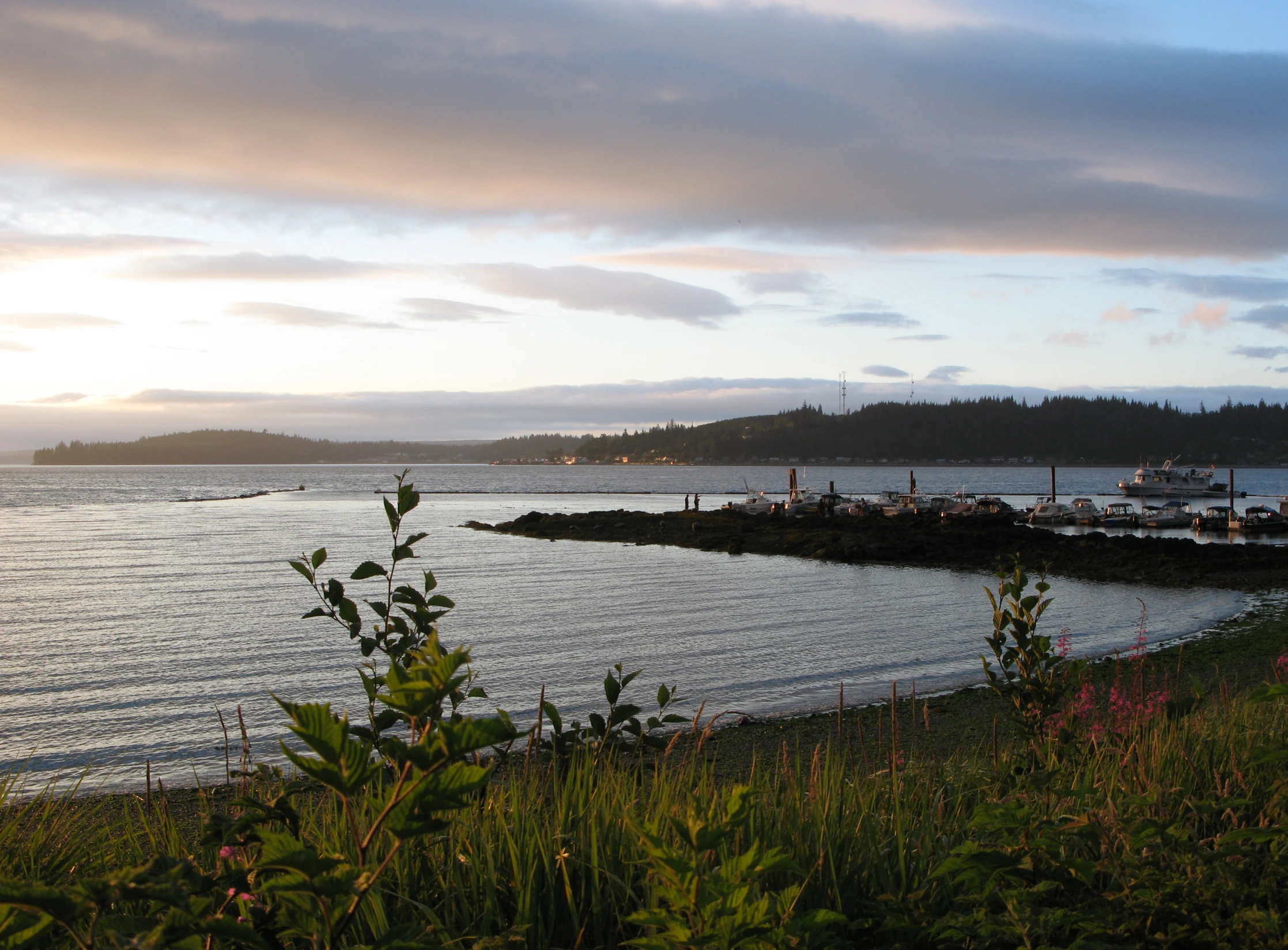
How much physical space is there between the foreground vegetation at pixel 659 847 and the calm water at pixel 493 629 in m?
5.83

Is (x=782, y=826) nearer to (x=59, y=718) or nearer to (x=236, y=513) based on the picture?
(x=59, y=718)

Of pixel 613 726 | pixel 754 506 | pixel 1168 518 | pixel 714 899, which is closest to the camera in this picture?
pixel 714 899

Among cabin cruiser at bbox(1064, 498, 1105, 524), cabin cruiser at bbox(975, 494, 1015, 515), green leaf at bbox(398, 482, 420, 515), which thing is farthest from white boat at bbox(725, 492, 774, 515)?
green leaf at bbox(398, 482, 420, 515)

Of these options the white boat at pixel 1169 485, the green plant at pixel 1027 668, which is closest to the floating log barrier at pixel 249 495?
the white boat at pixel 1169 485

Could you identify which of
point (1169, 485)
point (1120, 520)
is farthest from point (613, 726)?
point (1169, 485)

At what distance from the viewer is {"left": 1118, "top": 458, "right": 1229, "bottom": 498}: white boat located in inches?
3487

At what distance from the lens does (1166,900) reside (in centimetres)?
307

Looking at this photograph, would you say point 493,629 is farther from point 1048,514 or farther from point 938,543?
point 1048,514

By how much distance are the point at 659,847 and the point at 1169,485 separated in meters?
102

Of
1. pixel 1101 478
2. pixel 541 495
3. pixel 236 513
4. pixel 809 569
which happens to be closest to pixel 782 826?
A: pixel 809 569

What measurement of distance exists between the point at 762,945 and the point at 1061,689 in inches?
134

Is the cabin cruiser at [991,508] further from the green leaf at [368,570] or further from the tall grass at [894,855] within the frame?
the green leaf at [368,570]

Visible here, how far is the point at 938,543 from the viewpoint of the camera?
42656mm

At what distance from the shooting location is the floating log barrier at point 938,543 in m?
33.1
